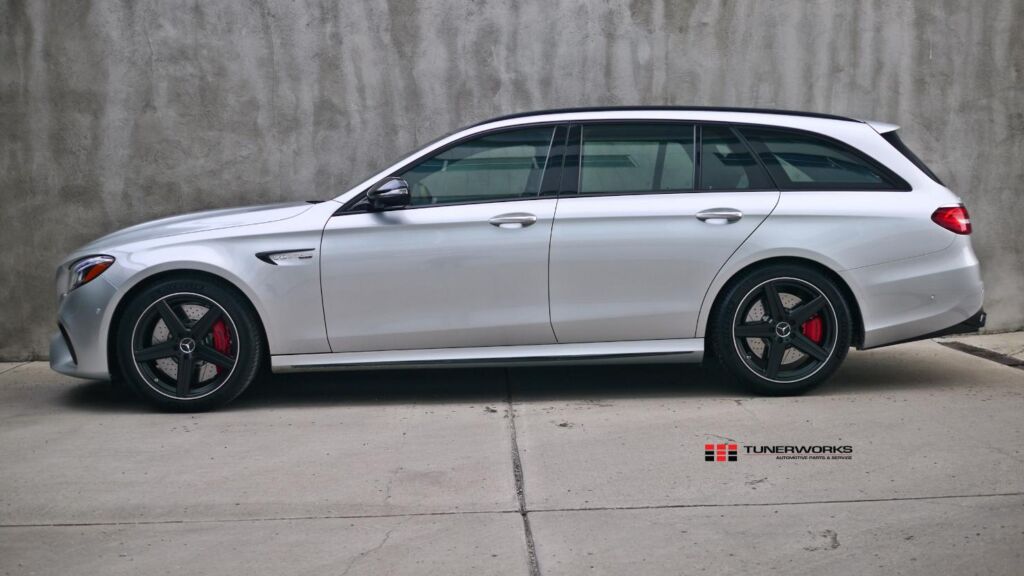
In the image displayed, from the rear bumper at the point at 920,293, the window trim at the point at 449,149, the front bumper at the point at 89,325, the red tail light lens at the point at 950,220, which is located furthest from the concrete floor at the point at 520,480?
the window trim at the point at 449,149

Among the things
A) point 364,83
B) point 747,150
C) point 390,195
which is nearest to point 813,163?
point 747,150

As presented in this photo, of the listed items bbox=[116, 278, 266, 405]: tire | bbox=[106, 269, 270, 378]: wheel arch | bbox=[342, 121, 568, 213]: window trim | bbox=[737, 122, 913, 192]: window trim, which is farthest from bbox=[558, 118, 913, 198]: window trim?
bbox=[116, 278, 266, 405]: tire

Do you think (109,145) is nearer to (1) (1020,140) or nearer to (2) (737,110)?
(2) (737,110)

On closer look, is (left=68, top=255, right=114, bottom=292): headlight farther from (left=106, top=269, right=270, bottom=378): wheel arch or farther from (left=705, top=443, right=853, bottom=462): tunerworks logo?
(left=705, top=443, right=853, bottom=462): tunerworks logo

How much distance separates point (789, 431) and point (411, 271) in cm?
214

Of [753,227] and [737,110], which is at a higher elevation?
[737,110]

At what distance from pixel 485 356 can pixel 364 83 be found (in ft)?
8.91

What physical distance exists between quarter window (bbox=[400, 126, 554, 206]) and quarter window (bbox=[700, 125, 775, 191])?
89 centimetres

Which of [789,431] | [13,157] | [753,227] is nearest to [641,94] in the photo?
[753,227]

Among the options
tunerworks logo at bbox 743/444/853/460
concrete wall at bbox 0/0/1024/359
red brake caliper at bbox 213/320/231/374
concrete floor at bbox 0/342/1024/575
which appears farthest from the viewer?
concrete wall at bbox 0/0/1024/359

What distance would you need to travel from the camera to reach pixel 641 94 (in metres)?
8.32

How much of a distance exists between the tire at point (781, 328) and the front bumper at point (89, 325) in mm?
3327

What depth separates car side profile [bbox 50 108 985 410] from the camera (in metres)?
6.33

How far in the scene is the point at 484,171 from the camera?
21.3 feet
